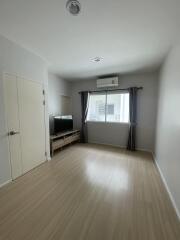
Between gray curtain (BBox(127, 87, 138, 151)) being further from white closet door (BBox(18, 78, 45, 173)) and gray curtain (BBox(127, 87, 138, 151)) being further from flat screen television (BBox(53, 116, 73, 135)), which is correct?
white closet door (BBox(18, 78, 45, 173))

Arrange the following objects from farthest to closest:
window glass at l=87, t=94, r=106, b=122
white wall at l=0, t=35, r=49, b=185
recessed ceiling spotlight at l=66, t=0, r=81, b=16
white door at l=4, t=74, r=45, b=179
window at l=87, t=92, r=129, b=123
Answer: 1. window glass at l=87, t=94, r=106, b=122
2. window at l=87, t=92, r=129, b=123
3. white door at l=4, t=74, r=45, b=179
4. white wall at l=0, t=35, r=49, b=185
5. recessed ceiling spotlight at l=66, t=0, r=81, b=16

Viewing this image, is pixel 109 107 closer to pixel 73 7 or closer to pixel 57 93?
pixel 57 93

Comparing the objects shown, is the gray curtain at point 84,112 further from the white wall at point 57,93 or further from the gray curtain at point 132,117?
the gray curtain at point 132,117

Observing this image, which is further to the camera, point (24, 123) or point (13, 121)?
point (24, 123)

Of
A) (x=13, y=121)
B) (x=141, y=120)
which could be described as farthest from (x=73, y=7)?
(x=141, y=120)

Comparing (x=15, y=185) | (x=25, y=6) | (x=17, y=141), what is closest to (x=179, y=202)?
(x=15, y=185)

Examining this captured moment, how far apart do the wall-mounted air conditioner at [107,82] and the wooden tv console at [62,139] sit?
1998mm

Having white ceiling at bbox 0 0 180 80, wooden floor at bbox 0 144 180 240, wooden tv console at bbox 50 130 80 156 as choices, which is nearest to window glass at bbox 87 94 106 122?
wooden tv console at bbox 50 130 80 156

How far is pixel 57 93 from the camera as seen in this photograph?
14.6 feet

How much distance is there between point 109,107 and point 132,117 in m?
0.95

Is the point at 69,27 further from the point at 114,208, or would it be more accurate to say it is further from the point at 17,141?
the point at 114,208

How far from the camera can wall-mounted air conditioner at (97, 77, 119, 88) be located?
416 centimetres

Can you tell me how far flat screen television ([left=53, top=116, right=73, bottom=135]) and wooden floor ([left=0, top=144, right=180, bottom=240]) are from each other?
4.29ft

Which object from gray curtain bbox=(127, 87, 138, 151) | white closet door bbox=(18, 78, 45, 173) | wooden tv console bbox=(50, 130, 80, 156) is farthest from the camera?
gray curtain bbox=(127, 87, 138, 151)
